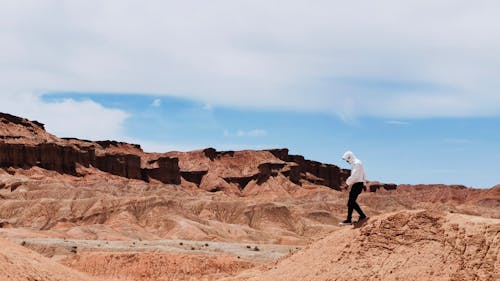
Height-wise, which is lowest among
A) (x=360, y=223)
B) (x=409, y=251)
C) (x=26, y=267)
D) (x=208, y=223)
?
(x=208, y=223)

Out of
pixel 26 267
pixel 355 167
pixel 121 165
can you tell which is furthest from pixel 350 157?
pixel 121 165

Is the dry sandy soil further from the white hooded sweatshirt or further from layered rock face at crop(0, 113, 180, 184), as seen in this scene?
the white hooded sweatshirt

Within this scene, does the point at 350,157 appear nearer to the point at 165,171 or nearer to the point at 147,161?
the point at 165,171

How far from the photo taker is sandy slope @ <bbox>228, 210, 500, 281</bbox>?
55.4 feet

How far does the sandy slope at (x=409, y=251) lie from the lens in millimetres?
16875

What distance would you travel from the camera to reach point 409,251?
58.8ft

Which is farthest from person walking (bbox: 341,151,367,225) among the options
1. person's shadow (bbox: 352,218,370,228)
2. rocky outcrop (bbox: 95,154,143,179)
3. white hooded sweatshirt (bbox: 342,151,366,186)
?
rocky outcrop (bbox: 95,154,143,179)

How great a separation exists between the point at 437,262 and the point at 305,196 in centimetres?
13736

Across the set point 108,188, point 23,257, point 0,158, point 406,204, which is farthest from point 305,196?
point 23,257

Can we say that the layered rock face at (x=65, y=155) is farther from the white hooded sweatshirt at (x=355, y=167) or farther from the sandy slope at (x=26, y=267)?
the white hooded sweatshirt at (x=355, y=167)

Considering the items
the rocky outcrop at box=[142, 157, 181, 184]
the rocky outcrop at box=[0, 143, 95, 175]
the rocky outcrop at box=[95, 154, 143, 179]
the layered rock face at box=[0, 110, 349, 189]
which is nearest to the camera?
the rocky outcrop at box=[0, 143, 95, 175]

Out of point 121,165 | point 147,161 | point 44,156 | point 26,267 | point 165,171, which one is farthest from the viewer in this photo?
point 147,161

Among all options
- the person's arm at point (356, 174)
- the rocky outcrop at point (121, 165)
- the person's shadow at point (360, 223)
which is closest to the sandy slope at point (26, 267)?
the person's shadow at point (360, 223)

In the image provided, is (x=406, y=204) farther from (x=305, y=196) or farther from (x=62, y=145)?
(x=62, y=145)
